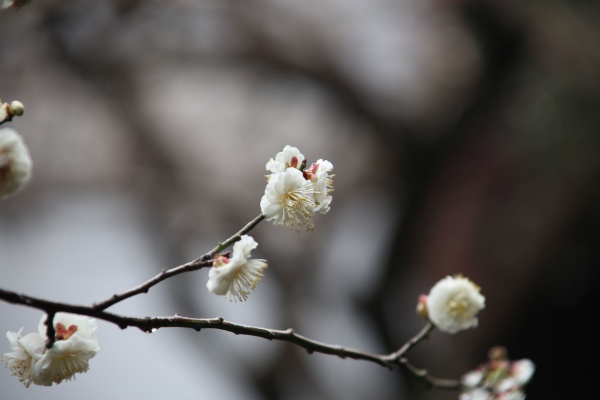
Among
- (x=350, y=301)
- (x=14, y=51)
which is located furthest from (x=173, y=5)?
(x=350, y=301)

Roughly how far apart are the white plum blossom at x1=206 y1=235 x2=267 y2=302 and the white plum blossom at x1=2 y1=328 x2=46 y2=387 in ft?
0.52

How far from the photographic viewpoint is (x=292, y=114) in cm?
282

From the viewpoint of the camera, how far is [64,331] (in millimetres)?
610

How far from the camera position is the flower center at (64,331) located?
1.97 ft

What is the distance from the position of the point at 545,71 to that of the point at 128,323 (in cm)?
203

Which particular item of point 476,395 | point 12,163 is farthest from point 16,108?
point 476,395

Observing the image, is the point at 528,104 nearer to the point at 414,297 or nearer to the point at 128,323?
the point at 414,297

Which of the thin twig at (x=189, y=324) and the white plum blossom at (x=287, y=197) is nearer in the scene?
the thin twig at (x=189, y=324)

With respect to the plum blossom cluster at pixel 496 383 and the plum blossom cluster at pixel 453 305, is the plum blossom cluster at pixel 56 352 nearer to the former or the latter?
the plum blossom cluster at pixel 453 305

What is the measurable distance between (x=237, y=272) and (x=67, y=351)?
0.16 meters

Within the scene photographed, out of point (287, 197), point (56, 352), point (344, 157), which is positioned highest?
point (344, 157)

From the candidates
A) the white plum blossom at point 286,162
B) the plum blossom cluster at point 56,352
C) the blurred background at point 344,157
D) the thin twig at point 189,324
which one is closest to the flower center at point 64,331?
the plum blossom cluster at point 56,352

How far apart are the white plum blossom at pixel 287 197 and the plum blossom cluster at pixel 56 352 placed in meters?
0.20

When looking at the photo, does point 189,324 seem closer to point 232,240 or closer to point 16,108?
point 232,240
